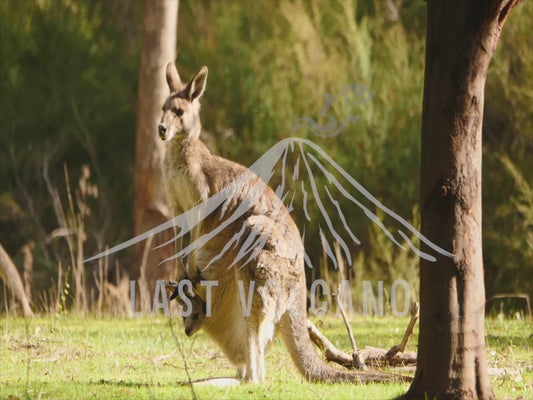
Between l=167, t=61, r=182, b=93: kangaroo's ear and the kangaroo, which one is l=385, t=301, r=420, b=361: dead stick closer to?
the kangaroo

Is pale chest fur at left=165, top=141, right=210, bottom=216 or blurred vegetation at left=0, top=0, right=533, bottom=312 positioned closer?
pale chest fur at left=165, top=141, right=210, bottom=216

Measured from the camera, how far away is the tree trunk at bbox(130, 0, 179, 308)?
12133 mm

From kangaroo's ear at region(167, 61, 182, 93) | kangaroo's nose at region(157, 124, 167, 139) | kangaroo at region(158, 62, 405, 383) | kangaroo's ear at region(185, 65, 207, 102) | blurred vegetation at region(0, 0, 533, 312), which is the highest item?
blurred vegetation at region(0, 0, 533, 312)

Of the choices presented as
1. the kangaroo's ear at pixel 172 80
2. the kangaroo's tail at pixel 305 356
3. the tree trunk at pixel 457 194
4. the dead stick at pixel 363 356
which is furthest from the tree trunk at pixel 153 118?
the tree trunk at pixel 457 194

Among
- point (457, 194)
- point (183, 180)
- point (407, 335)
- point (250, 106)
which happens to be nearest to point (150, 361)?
point (183, 180)

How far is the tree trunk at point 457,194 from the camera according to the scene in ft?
15.4

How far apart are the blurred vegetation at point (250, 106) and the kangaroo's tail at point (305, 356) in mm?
5767

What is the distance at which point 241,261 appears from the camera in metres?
5.83

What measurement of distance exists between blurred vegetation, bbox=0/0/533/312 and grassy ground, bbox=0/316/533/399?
303 cm

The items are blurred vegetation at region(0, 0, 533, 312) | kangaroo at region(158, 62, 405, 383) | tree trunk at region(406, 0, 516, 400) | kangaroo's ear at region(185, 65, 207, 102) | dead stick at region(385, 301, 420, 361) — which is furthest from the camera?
blurred vegetation at region(0, 0, 533, 312)

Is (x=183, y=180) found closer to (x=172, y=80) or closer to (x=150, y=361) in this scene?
(x=172, y=80)

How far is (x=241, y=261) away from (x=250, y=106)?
8.79 metres

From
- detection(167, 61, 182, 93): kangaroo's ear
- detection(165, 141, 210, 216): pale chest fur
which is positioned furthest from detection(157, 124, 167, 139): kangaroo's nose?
detection(167, 61, 182, 93): kangaroo's ear

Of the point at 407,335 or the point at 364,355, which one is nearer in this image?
the point at 407,335
